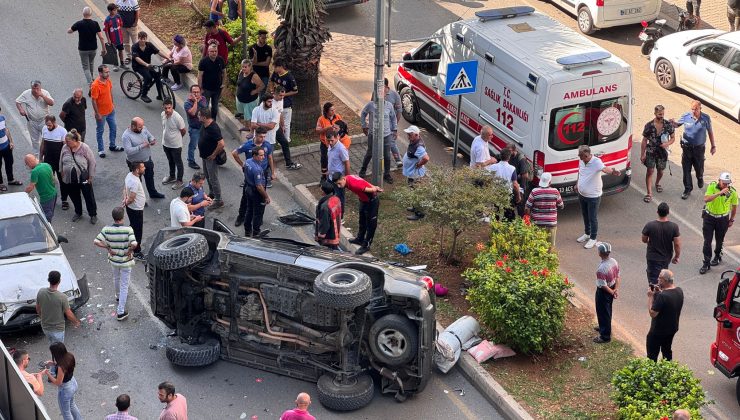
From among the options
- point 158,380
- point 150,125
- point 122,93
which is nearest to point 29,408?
point 158,380

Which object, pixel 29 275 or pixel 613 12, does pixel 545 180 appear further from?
pixel 613 12

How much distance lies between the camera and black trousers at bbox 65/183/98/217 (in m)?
16.2

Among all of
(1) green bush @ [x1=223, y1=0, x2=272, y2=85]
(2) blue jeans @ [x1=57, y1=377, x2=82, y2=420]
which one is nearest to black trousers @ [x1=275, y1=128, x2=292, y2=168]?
(1) green bush @ [x1=223, y1=0, x2=272, y2=85]

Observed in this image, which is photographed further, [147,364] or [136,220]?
[136,220]

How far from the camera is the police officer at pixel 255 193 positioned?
15.6 m

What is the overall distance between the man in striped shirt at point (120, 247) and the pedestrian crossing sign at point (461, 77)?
5.19 meters

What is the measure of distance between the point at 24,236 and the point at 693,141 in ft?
33.1

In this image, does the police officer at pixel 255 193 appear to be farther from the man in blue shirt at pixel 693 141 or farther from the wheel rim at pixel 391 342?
the man in blue shirt at pixel 693 141

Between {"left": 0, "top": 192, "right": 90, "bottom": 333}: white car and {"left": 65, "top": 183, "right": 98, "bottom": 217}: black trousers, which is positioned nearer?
{"left": 0, "top": 192, "right": 90, "bottom": 333}: white car

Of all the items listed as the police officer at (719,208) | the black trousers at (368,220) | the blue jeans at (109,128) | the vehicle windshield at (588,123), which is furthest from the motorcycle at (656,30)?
the blue jeans at (109,128)

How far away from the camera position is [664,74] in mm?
21000

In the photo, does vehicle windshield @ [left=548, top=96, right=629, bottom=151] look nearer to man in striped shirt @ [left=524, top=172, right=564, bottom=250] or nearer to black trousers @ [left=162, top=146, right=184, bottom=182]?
man in striped shirt @ [left=524, top=172, right=564, bottom=250]

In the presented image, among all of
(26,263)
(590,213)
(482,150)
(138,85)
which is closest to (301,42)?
(138,85)

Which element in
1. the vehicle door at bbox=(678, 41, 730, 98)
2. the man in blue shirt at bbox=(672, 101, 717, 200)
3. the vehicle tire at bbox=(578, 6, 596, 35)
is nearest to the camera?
the man in blue shirt at bbox=(672, 101, 717, 200)
